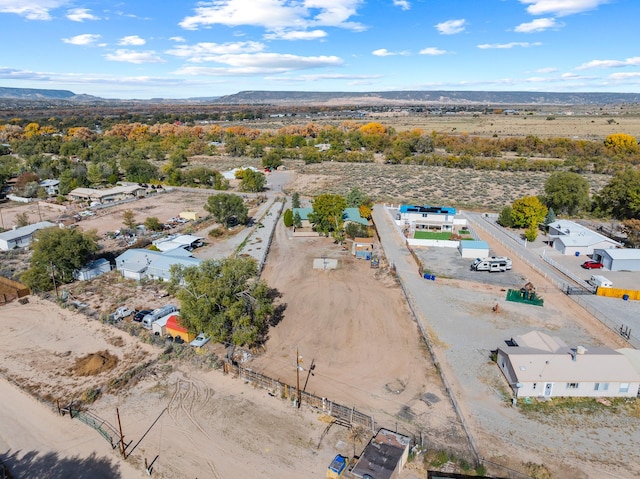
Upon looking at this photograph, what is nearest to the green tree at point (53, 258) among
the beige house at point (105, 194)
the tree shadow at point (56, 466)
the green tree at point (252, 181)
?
the tree shadow at point (56, 466)

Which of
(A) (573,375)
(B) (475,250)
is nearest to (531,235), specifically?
(B) (475,250)

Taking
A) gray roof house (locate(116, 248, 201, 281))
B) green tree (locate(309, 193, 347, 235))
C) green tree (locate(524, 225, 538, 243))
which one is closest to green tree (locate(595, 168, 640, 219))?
green tree (locate(524, 225, 538, 243))

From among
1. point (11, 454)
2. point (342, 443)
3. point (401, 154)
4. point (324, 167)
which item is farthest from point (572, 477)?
point (401, 154)

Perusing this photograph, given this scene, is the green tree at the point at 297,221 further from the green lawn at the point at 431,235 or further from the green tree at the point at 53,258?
the green tree at the point at 53,258

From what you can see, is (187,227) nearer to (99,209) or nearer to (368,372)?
(99,209)

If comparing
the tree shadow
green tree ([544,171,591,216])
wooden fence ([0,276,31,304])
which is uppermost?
green tree ([544,171,591,216])

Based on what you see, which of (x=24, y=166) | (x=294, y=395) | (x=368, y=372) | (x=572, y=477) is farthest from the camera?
(x=24, y=166)

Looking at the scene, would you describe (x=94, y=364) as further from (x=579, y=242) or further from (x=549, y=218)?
(x=549, y=218)

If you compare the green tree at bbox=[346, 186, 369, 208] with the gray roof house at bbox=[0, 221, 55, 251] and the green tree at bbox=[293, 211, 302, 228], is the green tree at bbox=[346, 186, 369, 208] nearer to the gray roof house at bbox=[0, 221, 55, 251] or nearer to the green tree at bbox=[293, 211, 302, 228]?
the green tree at bbox=[293, 211, 302, 228]
